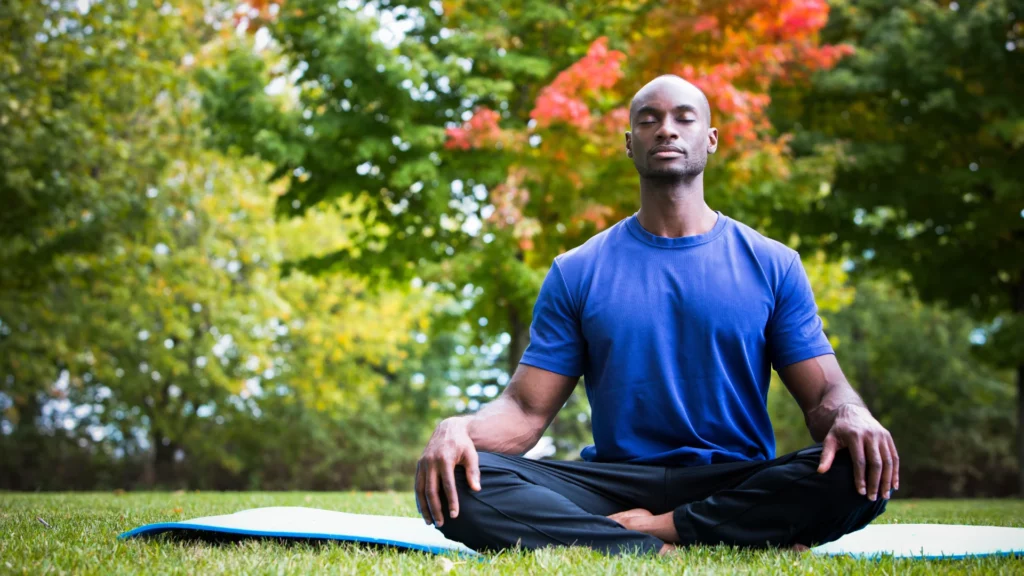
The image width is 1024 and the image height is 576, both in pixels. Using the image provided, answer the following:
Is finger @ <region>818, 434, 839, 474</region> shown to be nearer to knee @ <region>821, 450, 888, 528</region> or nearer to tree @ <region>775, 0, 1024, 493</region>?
knee @ <region>821, 450, 888, 528</region>

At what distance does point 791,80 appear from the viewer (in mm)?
11250

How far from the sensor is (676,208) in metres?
3.83

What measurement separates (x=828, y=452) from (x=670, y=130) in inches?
53.2

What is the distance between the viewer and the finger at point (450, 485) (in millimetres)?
3135

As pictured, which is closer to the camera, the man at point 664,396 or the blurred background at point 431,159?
the man at point 664,396

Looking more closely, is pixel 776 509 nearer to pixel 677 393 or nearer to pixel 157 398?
pixel 677 393

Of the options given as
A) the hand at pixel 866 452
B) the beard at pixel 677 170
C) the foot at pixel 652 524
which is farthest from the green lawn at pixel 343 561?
the beard at pixel 677 170

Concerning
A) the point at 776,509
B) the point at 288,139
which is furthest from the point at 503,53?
the point at 776,509

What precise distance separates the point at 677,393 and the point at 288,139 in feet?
24.4

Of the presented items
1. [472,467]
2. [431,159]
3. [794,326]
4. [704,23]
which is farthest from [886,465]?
[431,159]

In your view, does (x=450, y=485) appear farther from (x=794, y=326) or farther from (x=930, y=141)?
(x=930, y=141)

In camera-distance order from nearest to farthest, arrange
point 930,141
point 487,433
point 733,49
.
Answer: point 487,433, point 733,49, point 930,141

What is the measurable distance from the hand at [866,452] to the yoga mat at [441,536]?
295 mm

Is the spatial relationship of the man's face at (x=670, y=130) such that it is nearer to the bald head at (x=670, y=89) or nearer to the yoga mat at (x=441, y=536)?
the bald head at (x=670, y=89)
